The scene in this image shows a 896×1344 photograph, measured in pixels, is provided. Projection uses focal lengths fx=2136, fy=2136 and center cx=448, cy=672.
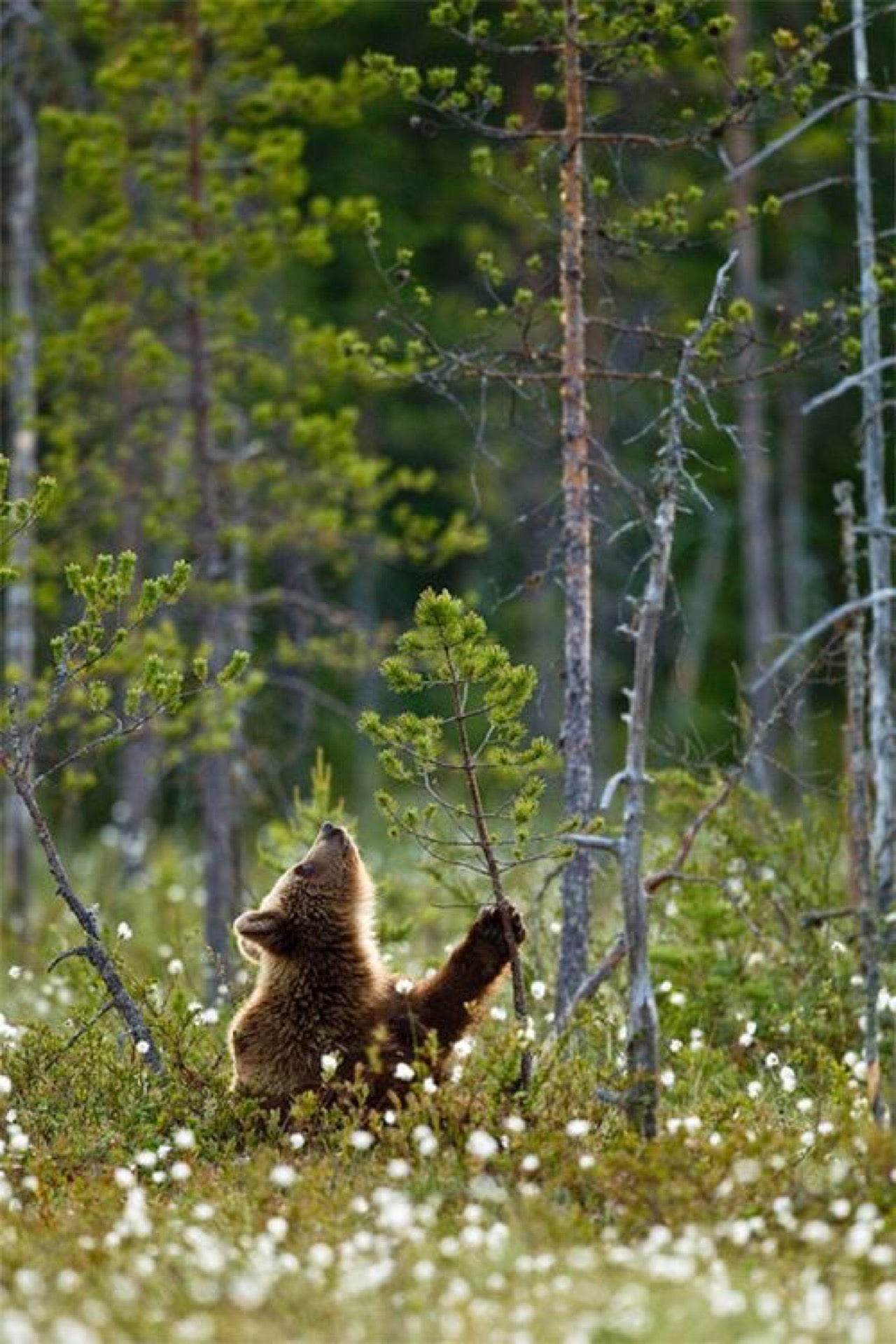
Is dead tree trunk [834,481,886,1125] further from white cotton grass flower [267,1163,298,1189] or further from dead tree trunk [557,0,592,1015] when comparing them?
white cotton grass flower [267,1163,298,1189]

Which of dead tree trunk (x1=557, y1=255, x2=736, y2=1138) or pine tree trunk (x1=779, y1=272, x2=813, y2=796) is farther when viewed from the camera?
pine tree trunk (x1=779, y1=272, x2=813, y2=796)

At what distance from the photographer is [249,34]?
53.4ft

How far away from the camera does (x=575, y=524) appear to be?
11312 millimetres

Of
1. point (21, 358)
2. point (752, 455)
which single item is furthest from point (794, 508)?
point (21, 358)

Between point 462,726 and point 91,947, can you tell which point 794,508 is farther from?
point 462,726

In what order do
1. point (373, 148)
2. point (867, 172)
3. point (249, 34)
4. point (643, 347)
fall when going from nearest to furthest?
point (643, 347), point (867, 172), point (249, 34), point (373, 148)

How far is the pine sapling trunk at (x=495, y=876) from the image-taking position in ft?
27.1

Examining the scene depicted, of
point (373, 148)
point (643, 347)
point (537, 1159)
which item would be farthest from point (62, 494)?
point (373, 148)

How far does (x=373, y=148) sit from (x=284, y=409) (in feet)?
Result: 51.6

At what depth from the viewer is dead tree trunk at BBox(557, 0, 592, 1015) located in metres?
11.1

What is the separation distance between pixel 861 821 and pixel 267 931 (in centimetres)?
309

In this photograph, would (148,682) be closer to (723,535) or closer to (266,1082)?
(266,1082)

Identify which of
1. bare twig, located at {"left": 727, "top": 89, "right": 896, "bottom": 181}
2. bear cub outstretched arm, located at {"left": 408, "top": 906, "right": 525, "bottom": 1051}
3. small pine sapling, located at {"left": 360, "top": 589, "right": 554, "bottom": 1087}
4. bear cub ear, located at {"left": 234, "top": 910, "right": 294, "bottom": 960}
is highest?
bare twig, located at {"left": 727, "top": 89, "right": 896, "bottom": 181}

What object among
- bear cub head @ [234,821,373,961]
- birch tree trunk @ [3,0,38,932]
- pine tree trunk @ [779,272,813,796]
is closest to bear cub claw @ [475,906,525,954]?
bear cub head @ [234,821,373,961]
